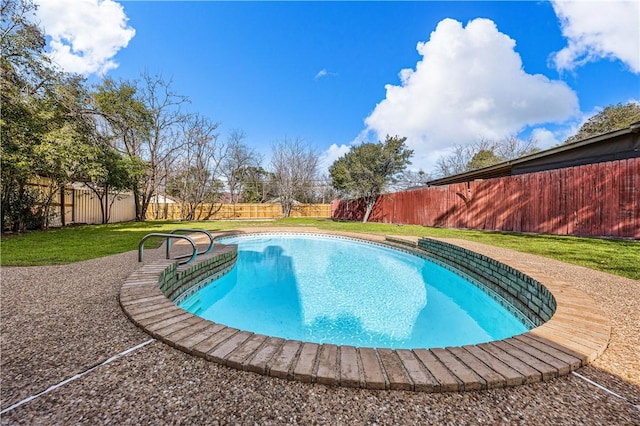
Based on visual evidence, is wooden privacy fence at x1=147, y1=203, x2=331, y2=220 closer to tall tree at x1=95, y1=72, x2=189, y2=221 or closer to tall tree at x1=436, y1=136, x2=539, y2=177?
tall tree at x1=95, y1=72, x2=189, y2=221

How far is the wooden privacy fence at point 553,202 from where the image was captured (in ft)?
21.0

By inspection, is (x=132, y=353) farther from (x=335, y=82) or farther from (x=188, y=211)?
(x=188, y=211)

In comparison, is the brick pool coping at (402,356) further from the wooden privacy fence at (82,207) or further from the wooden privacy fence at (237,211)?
the wooden privacy fence at (237,211)

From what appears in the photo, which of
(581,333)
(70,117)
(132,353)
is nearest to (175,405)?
(132,353)

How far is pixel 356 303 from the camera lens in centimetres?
406

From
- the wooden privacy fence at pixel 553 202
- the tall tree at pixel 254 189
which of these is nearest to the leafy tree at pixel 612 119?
the wooden privacy fence at pixel 553 202

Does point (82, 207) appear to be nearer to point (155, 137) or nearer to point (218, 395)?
point (155, 137)

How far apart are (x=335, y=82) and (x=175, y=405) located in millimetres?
17208

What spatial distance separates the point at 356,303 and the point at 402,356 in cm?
252

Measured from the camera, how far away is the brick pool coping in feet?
4.56

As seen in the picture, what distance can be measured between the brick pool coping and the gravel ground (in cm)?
5

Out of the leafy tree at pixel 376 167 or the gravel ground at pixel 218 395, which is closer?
the gravel ground at pixel 218 395

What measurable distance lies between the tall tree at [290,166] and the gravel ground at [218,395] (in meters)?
19.2

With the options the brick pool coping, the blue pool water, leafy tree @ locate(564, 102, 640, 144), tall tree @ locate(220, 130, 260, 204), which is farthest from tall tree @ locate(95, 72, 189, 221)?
leafy tree @ locate(564, 102, 640, 144)
